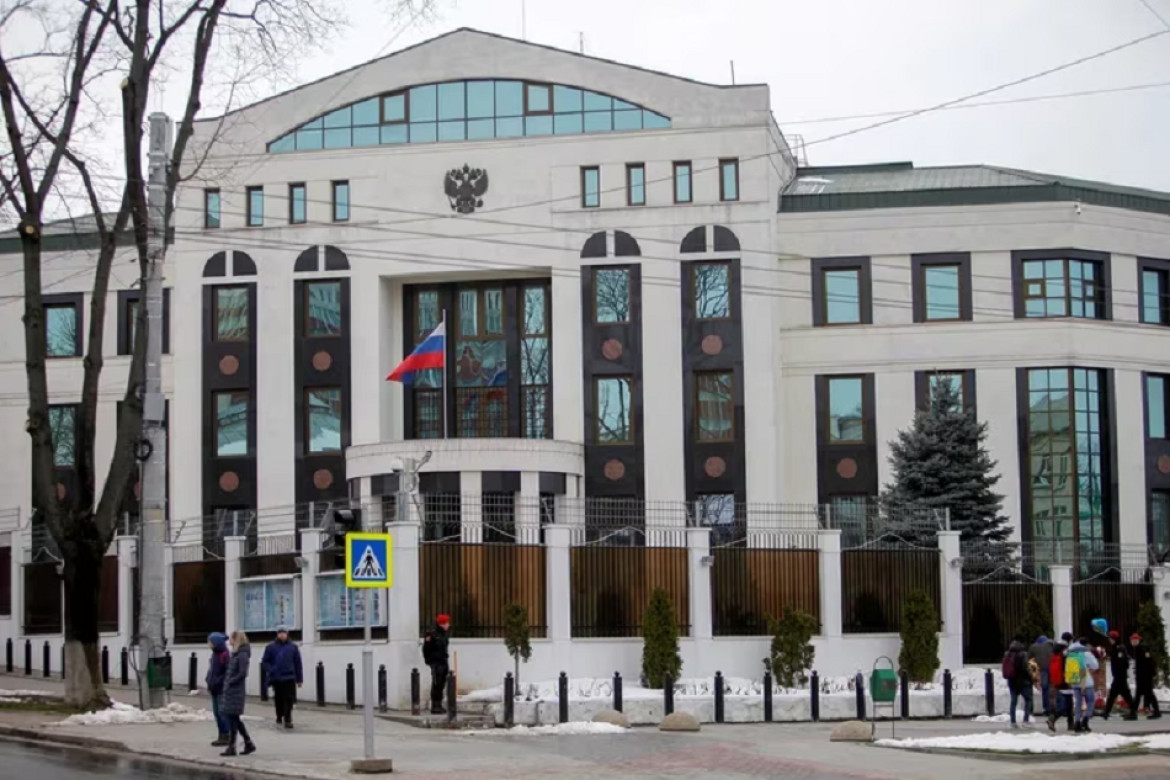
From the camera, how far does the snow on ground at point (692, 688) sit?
1210 inches

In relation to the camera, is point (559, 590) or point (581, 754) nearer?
point (581, 754)

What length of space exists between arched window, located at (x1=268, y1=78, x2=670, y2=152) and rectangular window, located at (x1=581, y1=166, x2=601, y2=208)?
122 centimetres

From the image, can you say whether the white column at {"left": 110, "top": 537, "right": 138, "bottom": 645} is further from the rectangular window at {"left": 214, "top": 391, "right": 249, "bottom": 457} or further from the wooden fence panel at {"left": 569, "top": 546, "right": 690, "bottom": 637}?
the rectangular window at {"left": 214, "top": 391, "right": 249, "bottom": 457}

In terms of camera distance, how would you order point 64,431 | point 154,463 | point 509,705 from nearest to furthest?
1. point 154,463
2. point 509,705
3. point 64,431

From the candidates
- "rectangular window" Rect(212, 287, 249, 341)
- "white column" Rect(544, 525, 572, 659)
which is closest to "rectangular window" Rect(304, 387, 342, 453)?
"rectangular window" Rect(212, 287, 249, 341)

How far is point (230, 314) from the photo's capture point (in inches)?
2119

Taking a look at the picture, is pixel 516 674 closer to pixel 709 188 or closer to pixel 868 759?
pixel 868 759

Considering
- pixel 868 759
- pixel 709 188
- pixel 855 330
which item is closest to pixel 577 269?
pixel 709 188

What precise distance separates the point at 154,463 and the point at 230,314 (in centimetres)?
2632

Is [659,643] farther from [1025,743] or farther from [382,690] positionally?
[1025,743]

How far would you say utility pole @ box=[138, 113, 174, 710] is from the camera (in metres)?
27.5

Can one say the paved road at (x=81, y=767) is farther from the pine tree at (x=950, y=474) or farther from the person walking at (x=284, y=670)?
the pine tree at (x=950, y=474)

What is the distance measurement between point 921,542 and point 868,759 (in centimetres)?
1406

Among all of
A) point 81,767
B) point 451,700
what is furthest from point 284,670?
point 81,767
